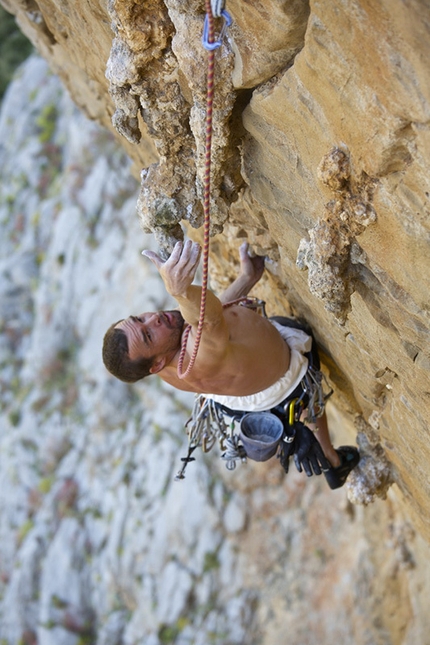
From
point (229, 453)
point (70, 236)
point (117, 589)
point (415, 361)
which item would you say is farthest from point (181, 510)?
point (415, 361)

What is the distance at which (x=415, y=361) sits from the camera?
111 inches

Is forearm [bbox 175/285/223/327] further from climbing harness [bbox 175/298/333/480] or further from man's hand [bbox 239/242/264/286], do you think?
man's hand [bbox 239/242/264/286]

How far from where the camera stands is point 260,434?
13.5ft

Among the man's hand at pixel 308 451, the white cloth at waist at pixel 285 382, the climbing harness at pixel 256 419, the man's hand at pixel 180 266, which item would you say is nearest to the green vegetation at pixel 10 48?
the climbing harness at pixel 256 419

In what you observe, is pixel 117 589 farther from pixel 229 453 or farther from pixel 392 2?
pixel 392 2

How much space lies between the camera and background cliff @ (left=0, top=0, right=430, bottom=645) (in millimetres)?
2318

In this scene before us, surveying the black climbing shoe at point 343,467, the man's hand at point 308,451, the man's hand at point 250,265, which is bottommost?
the black climbing shoe at point 343,467

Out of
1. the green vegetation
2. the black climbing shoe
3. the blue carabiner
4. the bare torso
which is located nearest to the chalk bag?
the bare torso

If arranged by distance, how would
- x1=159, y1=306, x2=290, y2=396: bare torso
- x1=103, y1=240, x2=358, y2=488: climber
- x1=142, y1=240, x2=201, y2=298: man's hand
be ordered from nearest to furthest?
1. x1=142, y1=240, x2=201, y2=298: man's hand
2. x1=103, y1=240, x2=358, y2=488: climber
3. x1=159, y1=306, x2=290, y2=396: bare torso

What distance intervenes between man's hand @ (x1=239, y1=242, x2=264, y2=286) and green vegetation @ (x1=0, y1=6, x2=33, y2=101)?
661 inches

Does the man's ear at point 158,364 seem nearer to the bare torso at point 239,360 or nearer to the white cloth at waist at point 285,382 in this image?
the bare torso at point 239,360

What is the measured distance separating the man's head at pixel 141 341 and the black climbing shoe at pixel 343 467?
1.53 metres

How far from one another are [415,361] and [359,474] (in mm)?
1839

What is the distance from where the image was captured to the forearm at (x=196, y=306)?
2.90 m
